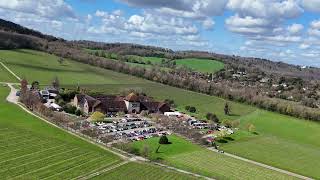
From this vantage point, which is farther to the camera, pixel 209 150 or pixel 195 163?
pixel 209 150

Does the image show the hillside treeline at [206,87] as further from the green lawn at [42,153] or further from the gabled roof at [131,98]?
the green lawn at [42,153]

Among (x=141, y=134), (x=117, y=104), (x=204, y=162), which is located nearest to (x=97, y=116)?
(x=141, y=134)

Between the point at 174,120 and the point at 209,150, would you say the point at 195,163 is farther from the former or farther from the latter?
the point at 174,120

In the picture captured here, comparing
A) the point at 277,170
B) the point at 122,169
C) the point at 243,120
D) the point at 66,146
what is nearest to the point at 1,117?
the point at 66,146

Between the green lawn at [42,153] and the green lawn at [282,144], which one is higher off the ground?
the green lawn at [42,153]

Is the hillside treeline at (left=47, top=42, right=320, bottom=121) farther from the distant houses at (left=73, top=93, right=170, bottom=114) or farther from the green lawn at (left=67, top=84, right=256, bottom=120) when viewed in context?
the distant houses at (left=73, top=93, right=170, bottom=114)

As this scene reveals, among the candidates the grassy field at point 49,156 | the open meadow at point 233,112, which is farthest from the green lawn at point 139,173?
the open meadow at point 233,112

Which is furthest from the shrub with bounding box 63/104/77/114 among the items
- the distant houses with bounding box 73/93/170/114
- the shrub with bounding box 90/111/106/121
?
the shrub with bounding box 90/111/106/121
